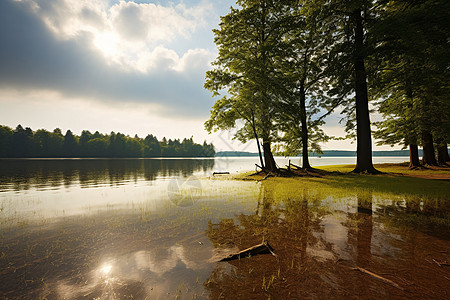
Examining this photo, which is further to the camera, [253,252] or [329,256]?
[253,252]

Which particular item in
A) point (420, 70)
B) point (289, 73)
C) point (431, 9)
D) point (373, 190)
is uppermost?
point (289, 73)

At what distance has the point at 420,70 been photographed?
1585cm

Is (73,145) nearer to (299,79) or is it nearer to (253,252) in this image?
(299,79)

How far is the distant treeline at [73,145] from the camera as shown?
11300cm

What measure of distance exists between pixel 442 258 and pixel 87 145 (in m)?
168

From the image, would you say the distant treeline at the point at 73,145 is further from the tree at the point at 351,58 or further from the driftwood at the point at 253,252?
the driftwood at the point at 253,252

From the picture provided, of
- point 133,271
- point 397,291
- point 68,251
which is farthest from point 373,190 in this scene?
point 68,251

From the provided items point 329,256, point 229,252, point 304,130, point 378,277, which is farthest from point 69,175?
point 378,277

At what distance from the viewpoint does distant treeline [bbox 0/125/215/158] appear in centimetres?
11300

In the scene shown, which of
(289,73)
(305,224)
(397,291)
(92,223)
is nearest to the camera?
(397,291)

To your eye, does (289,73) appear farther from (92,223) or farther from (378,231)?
(92,223)

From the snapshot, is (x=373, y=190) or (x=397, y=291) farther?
(x=373, y=190)

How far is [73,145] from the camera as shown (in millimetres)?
130875

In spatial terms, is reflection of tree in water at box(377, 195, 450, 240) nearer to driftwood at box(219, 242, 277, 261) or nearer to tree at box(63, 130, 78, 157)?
driftwood at box(219, 242, 277, 261)
